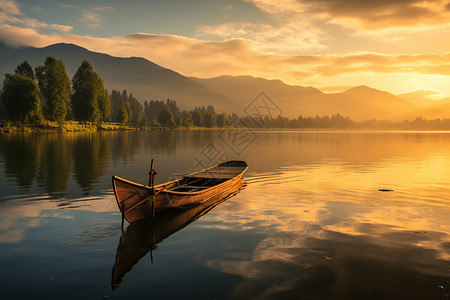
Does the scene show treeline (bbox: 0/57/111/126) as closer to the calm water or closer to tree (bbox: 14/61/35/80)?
tree (bbox: 14/61/35/80)

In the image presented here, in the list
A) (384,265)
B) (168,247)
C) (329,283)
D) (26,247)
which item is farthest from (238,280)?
(26,247)

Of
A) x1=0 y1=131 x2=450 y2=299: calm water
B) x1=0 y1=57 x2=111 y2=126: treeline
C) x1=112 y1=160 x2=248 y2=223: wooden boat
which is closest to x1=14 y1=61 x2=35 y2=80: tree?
x1=0 y1=57 x2=111 y2=126: treeline

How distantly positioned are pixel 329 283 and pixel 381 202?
14292 millimetres

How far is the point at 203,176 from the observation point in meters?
26.6

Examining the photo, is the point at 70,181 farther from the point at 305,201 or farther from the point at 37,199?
the point at 305,201

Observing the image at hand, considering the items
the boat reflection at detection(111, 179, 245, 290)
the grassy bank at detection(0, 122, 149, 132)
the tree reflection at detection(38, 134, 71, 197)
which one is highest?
the grassy bank at detection(0, 122, 149, 132)

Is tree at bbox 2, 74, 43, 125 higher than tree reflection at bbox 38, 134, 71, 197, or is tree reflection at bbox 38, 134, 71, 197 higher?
tree at bbox 2, 74, 43, 125

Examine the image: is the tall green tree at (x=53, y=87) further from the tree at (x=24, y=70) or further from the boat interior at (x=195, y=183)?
the boat interior at (x=195, y=183)

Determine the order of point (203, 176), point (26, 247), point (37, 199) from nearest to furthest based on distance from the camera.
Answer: point (26, 247)
point (37, 199)
point (203, 176)

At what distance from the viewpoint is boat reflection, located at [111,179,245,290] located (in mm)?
11578

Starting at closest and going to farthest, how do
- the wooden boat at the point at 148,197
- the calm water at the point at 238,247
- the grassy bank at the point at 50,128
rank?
the calm water at the point at 238,247
the wooden boat at the point at 148,197
the grassy bank at the point at 50,128

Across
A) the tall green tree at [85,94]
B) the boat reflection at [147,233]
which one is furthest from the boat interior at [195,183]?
the tall green tree at [85,94]

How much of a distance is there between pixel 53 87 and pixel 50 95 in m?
2.91

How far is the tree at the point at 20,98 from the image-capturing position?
95.4 m
